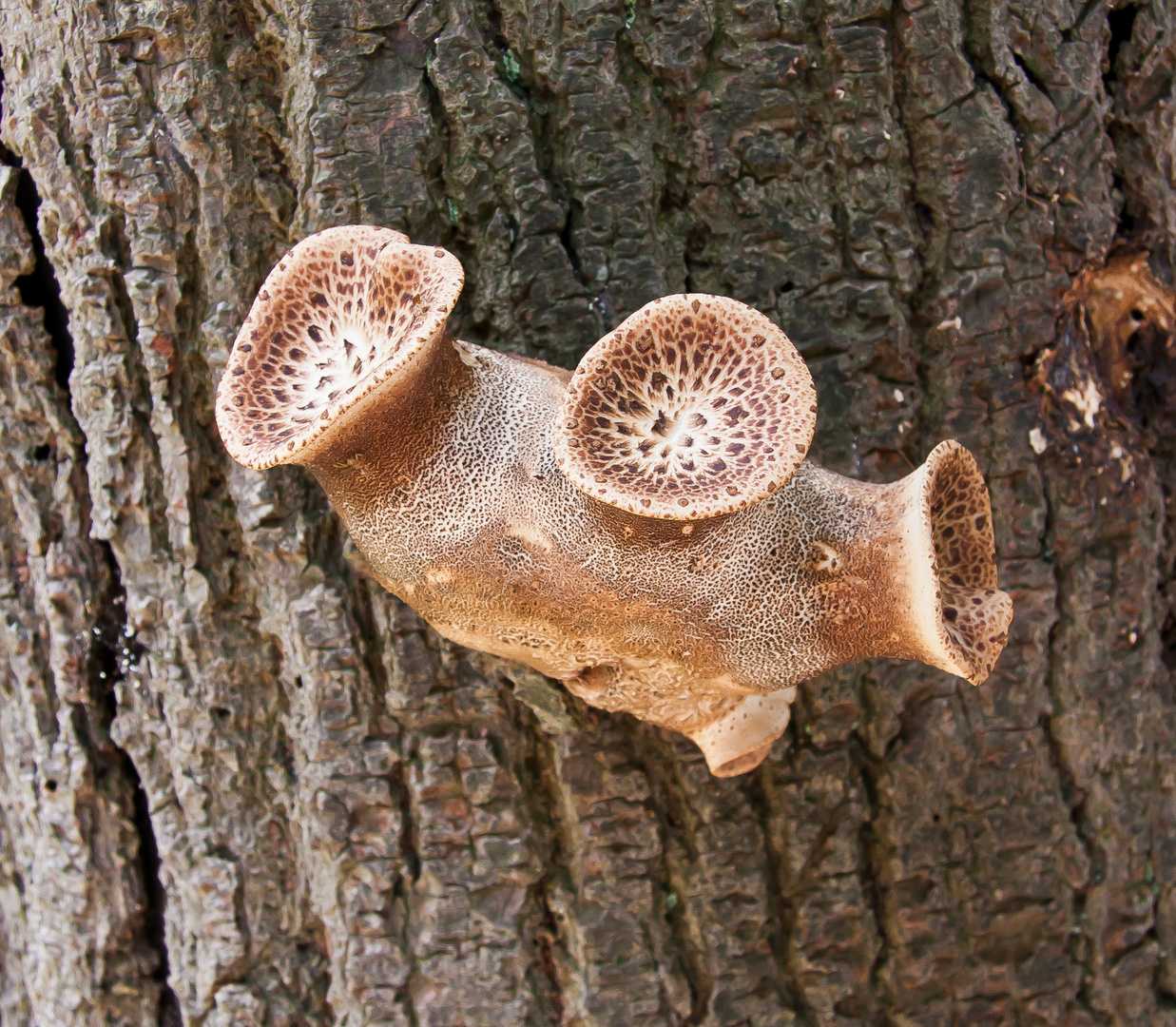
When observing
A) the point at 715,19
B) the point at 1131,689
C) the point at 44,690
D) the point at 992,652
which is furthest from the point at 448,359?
the point at 1131,689

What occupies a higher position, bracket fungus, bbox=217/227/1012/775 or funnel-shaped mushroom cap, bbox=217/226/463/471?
funnel-shaped mushroom cap, bbox=217/226/463/471

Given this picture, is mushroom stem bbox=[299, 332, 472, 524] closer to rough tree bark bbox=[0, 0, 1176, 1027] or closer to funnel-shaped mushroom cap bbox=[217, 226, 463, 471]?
funnel-shaped mushroom cap bbox=[217, 226, 463, 471]

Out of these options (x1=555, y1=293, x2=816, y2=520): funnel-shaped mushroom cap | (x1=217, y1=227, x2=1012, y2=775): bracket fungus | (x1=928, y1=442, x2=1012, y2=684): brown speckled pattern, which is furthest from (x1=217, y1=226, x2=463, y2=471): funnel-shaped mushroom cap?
(x1=928, y1=442, x2=1012, y2=684): brown speckled pattern

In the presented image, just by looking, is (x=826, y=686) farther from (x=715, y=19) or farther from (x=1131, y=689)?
(x=715, y=19)

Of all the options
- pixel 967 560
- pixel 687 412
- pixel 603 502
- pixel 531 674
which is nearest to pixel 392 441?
pixel 603 502

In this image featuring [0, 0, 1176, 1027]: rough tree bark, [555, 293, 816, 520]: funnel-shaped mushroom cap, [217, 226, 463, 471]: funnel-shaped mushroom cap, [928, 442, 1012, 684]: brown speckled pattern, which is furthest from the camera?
[0, 0, 1176, 1027]: rough tree bark

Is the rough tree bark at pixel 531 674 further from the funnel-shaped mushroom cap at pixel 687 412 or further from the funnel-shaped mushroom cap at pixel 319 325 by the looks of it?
the funnel-shaped mushroom cap at pixel 687 412

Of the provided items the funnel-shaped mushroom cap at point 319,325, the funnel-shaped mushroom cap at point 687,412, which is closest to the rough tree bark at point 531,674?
the funnel-shaped mushroom cap at point 319,325

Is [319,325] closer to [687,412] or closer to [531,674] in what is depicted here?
[687,412]
